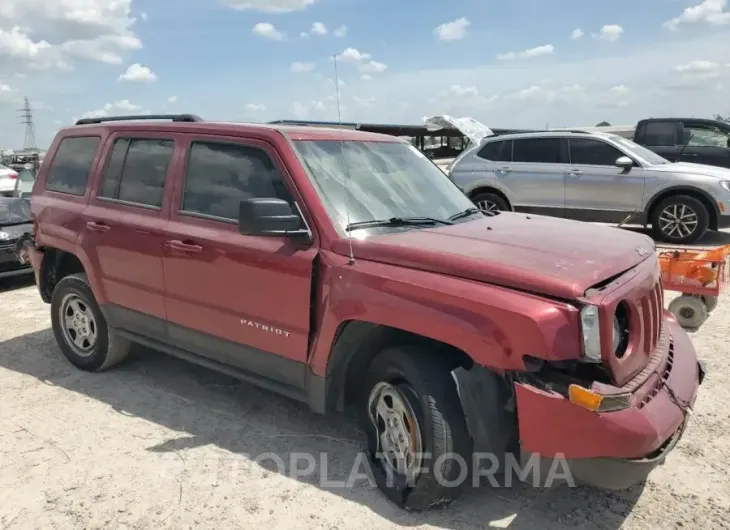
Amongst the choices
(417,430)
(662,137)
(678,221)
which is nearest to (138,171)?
(417,430)

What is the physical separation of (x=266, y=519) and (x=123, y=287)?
223 cm

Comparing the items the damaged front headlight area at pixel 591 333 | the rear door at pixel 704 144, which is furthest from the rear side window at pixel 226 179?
the rear door at pixel 704 144

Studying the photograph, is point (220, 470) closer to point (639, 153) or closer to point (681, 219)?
point (681, 219)

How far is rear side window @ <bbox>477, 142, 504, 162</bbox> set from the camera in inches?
447

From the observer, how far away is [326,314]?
3354 mm

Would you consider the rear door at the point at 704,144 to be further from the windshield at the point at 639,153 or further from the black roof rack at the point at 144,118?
the black roof rack at the point at 144,118

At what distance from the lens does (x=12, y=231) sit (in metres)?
8.74

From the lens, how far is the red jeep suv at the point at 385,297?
8.73 ft

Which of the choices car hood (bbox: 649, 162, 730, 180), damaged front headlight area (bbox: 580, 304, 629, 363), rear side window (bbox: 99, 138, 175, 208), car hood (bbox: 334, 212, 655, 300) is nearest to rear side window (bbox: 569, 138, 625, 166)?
car hood (bbox: 649, 162, 730, 180)

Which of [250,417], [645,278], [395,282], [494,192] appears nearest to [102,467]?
[250,417]

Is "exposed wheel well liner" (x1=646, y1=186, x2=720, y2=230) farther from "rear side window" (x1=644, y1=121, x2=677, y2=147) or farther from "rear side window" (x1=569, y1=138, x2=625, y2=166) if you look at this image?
"rear side window" (x1=644, y1=121, x2=677, y2=147)

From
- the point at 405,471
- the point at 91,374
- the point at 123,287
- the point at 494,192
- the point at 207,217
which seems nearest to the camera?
the point at 405,471

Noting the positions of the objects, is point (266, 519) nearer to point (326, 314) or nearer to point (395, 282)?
point (326, 314)

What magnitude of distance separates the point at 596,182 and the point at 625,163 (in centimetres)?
58
